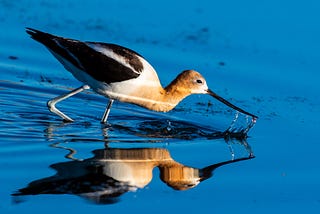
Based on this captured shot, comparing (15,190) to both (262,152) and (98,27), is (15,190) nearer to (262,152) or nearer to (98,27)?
(262,152)

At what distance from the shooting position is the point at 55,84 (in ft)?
33.2

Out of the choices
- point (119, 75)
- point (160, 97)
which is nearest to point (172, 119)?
point (160, 97)

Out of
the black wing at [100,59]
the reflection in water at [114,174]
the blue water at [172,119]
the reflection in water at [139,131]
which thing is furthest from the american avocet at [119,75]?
the reflection in water at [114,174]

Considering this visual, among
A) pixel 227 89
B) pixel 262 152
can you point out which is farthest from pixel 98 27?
pixel 262 152

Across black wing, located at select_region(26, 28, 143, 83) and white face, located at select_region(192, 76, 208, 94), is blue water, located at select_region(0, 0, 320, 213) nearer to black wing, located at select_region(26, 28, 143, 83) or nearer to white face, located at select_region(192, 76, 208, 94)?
white face, located at select_region(192, 76, 208, 94)

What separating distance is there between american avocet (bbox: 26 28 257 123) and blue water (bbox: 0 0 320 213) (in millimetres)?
316

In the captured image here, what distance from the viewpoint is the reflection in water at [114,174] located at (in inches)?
258

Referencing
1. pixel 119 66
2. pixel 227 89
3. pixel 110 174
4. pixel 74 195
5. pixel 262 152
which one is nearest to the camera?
pixel 74 195

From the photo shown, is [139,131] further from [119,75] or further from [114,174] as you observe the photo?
[114,174]

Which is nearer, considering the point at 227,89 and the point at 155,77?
the point at 155,77

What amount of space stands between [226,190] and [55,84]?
3.85 m

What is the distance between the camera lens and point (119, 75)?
8.55 meters

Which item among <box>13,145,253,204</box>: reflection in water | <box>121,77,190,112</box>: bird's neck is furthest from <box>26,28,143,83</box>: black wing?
<box>13,145,253,204</box>: reflection in water

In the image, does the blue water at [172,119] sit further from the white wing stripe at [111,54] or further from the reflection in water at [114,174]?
the white wing stripe at [111,54]
